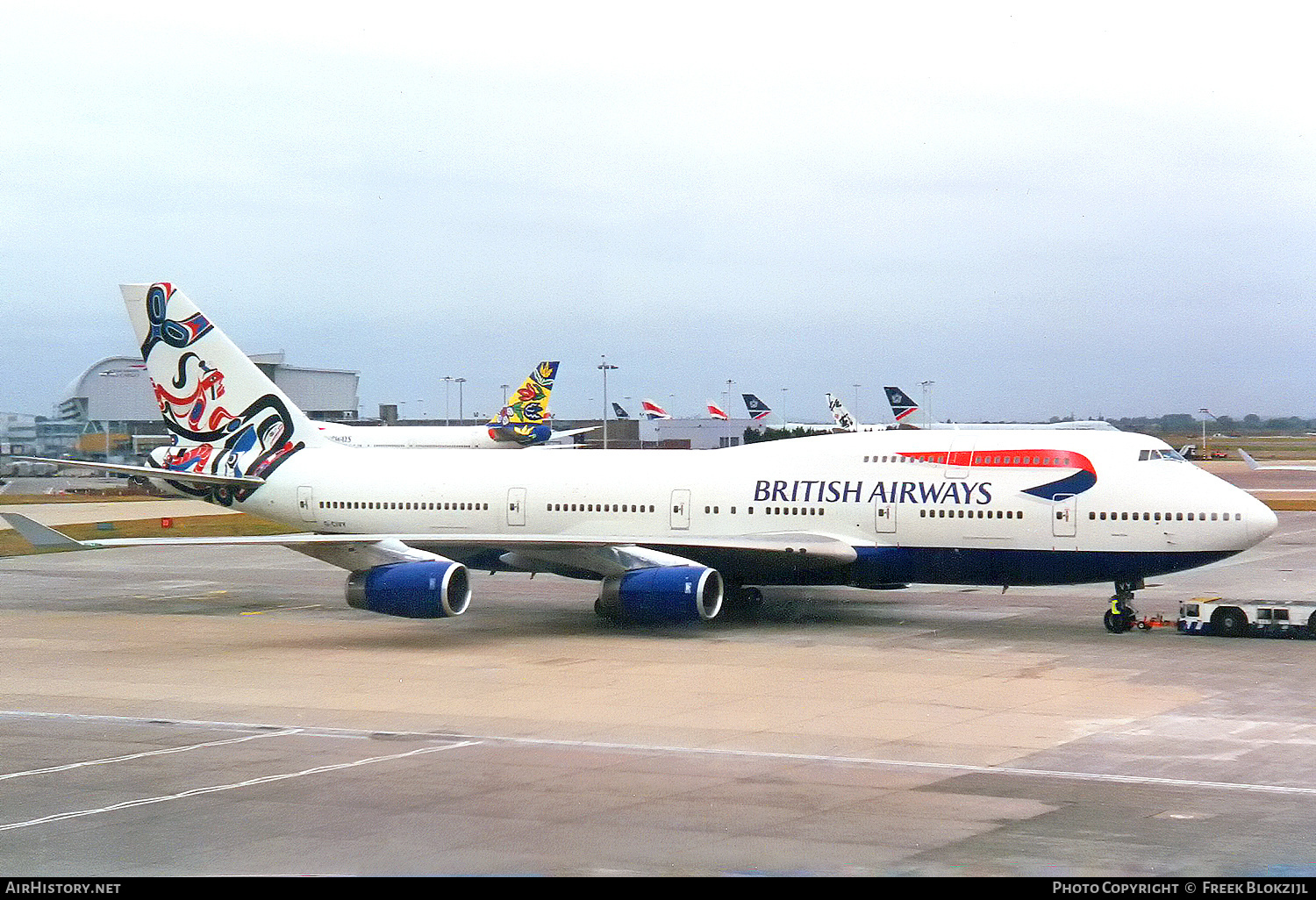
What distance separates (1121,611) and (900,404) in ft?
372

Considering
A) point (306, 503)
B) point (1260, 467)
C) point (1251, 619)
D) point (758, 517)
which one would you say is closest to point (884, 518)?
point (758, 517)

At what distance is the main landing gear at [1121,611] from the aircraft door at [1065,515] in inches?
68.1

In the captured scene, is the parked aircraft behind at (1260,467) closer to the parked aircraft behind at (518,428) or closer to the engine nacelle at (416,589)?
the engine nacelle at (416,589)

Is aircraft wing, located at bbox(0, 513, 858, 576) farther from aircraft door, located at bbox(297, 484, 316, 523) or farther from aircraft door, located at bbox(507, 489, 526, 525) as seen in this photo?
aircraft door, located at bbox(297, 484, 316, 523)

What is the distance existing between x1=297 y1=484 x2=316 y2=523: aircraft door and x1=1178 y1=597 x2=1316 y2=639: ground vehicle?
20989mm

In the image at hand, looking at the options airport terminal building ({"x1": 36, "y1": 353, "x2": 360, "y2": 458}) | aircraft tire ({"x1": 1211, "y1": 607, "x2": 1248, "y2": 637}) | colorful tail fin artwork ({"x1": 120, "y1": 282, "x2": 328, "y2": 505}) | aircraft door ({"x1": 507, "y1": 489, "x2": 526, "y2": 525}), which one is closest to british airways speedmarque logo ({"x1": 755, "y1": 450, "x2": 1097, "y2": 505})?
aircraft tire ({"x1": 1211, "y1": 607, "x2": 1248, "y2": 637})

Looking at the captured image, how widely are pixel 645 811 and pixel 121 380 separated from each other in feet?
410

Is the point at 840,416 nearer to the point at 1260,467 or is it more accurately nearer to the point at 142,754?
the point at 1260,467

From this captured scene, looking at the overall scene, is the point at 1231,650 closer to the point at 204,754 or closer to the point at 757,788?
the point at 757,788

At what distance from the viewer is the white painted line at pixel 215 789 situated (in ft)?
52.4

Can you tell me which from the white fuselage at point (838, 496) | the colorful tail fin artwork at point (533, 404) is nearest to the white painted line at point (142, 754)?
the white fuselage at point (838, 496)

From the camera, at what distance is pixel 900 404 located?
144 meters

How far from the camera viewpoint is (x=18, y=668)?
27875 millimetres
